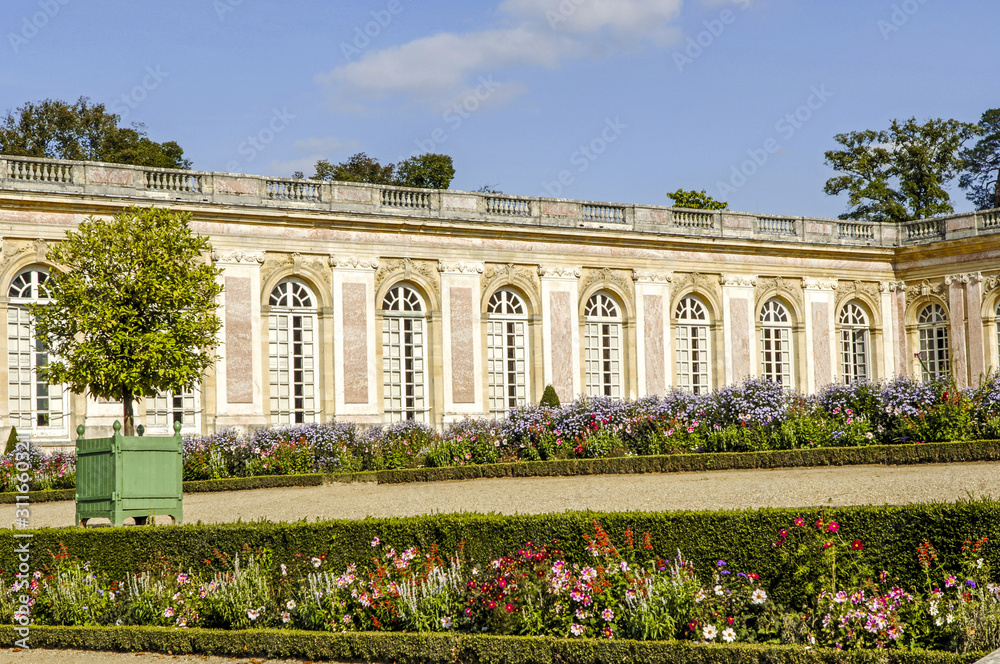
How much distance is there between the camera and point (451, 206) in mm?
26484

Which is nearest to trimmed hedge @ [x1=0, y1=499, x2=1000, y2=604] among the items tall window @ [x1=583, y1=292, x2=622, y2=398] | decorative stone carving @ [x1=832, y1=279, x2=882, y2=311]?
tall window @ [x1=583, y1=292, x2=622, y2=398]

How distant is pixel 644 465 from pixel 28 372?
496 inches

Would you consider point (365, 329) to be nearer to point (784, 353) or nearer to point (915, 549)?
point (784, 353)

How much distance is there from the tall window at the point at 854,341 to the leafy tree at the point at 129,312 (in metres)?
17.4

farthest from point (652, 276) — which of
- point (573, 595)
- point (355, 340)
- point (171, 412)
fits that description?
point (573, 595)

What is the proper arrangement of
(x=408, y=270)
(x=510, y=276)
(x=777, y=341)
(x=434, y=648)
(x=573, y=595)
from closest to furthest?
(x=573, y=595) < (x=434, y=648) < (x=408, y=270) < (x=510, y=276) < (x=777, y=341)

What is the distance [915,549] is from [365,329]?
1872cm

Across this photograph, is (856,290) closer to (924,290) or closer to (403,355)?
(924,290)

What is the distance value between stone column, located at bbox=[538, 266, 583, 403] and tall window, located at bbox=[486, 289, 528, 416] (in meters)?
0.51

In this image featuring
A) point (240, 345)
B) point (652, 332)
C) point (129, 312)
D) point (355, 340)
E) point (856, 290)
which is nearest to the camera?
point (129, 312)

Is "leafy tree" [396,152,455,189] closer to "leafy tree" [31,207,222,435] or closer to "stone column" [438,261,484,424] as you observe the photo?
"stone column" [438,261,484,424]

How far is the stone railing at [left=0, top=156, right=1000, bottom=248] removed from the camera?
23047 millimetres

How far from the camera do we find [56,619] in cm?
948

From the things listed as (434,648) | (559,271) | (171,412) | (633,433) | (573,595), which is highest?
(559,271)
